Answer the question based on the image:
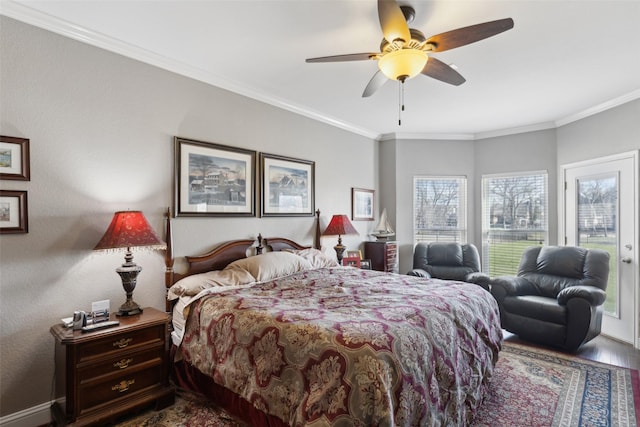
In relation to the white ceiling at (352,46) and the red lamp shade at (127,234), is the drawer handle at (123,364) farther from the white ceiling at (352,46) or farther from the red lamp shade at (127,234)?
the white ceiling at (352,46)

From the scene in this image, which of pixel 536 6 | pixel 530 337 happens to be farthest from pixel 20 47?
pixel 530 337

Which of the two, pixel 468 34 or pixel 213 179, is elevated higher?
pixel 468 34

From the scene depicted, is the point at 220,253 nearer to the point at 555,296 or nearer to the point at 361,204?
the point at 361,204

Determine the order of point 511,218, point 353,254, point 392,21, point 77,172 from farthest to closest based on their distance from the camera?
point 511,218, point 353,254, point 77,172, point 392,21

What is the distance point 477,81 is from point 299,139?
7.10 feet

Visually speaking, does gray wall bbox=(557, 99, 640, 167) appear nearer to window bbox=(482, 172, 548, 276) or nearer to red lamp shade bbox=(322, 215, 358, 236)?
window bbox=(482, 172, 548, 276)

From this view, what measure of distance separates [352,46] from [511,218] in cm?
417

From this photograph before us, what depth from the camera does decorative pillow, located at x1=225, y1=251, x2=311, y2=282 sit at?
3072mm

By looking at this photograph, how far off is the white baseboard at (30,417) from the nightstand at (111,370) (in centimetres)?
10

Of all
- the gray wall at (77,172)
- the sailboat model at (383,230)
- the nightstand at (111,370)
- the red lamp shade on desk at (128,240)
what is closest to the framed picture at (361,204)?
the sailboat model at (383,230)

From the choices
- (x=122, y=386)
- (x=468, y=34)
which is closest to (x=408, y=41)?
(x=468, y=34)

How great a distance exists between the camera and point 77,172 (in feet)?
8.11

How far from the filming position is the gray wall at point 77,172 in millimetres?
2205

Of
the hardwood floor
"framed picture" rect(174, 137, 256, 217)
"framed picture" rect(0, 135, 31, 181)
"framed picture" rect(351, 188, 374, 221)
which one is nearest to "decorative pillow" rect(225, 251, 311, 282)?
"framed picture" rect(174, 137, 256, 217)
